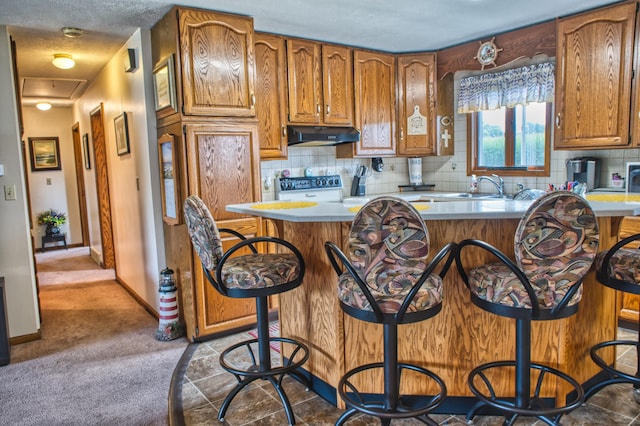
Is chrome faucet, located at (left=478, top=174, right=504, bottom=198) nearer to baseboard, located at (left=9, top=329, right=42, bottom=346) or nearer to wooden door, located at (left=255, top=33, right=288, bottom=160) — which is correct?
wooden door, located at (left=255, top=33, right=288, bottom=160)

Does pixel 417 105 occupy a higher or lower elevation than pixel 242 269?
higher

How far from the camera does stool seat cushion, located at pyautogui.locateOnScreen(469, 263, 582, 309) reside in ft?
5.72

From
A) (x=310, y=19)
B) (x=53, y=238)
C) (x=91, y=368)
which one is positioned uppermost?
(x=310, y=19)

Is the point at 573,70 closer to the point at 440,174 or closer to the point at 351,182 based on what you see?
the point at 440,174

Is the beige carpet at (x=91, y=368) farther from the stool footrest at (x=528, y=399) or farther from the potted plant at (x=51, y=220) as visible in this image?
the potted plant at (x=51, y=220)

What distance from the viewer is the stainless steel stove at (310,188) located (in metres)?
4.11

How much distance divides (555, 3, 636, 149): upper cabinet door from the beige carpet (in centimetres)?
329

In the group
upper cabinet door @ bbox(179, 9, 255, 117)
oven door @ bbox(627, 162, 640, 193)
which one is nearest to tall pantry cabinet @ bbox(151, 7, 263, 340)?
upper cabinet door @ bbox(179, 9, 255, 117)

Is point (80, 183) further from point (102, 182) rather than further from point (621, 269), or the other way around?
point (621, 269)

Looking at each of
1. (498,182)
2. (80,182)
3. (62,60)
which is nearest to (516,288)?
(498,182)

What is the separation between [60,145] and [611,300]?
742 centimetres

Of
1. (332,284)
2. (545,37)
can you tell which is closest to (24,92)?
(332,284)

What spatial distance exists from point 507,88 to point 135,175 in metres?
3.31

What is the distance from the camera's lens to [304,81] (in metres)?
3.96
